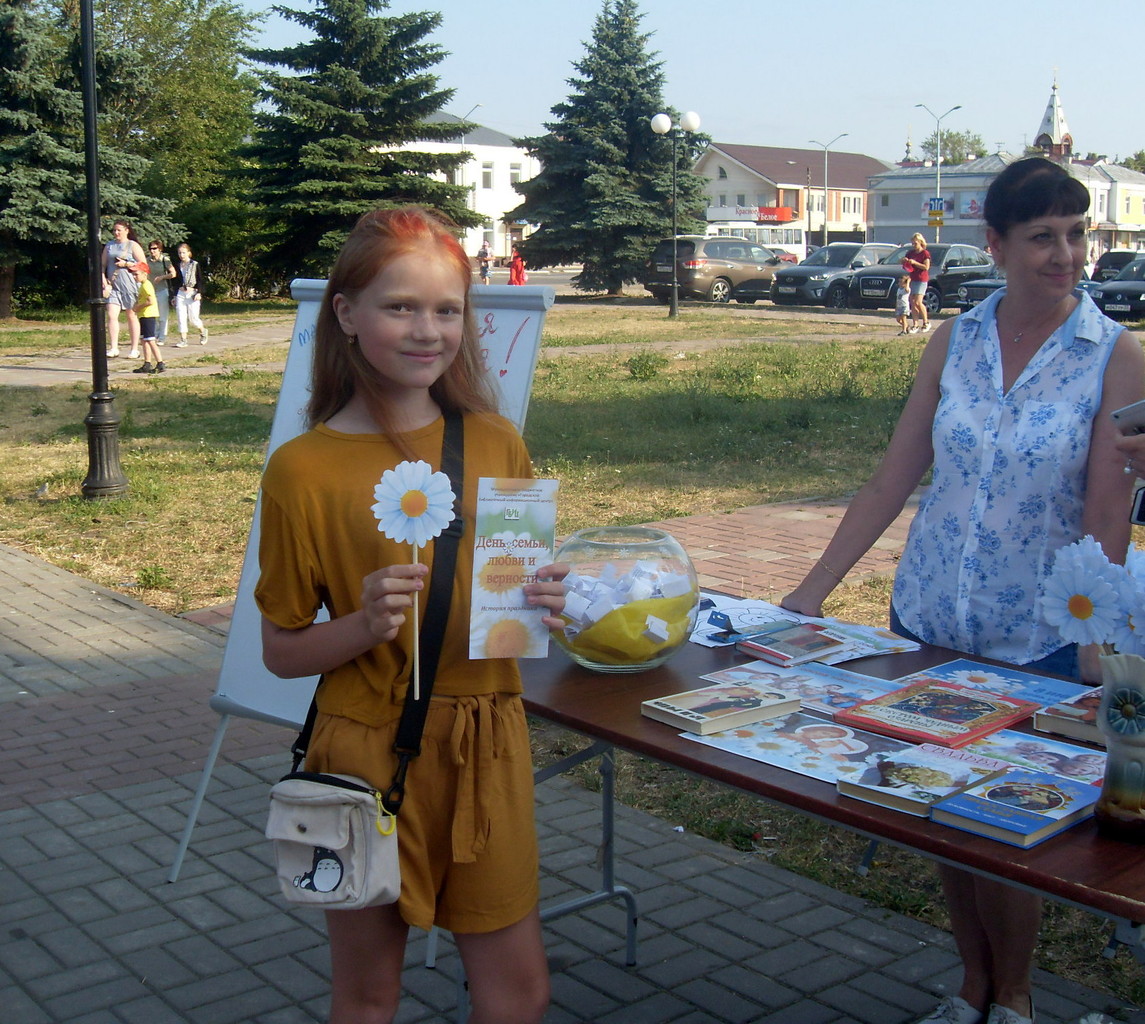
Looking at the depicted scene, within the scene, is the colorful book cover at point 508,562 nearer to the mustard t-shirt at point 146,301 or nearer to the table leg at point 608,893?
the table leg at point 608,893

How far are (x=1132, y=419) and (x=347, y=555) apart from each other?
1.39 m

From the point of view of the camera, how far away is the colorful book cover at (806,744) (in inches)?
81.0

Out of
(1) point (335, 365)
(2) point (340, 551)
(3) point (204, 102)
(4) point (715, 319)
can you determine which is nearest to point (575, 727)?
(2) point (340, 551)

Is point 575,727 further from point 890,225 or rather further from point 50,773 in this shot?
point 890,225

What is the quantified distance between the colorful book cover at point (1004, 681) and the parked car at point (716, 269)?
29923mm

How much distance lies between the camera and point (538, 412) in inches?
534

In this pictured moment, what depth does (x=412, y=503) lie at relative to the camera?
73.1 inches

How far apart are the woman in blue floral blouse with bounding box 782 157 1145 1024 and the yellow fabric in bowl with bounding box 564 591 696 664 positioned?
51 centimetres

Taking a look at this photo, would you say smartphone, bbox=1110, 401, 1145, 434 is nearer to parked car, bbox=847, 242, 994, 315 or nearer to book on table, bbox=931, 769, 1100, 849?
book on table, bbox=931, 769, 1100, 849

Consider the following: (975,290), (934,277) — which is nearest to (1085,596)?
(975,290)

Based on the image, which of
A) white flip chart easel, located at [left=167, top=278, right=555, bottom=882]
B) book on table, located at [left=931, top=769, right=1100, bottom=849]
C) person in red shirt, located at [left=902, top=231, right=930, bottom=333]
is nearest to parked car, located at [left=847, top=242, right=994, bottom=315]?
person in red shirt, located at [left=902, top=231, right=930, bottom=333]

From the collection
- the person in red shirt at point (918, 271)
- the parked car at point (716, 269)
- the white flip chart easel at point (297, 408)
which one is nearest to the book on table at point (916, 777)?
the white flip chart easel at point (297, 408)

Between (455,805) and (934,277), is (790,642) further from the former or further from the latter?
(934,277)

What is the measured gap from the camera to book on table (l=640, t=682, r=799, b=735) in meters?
2.25
